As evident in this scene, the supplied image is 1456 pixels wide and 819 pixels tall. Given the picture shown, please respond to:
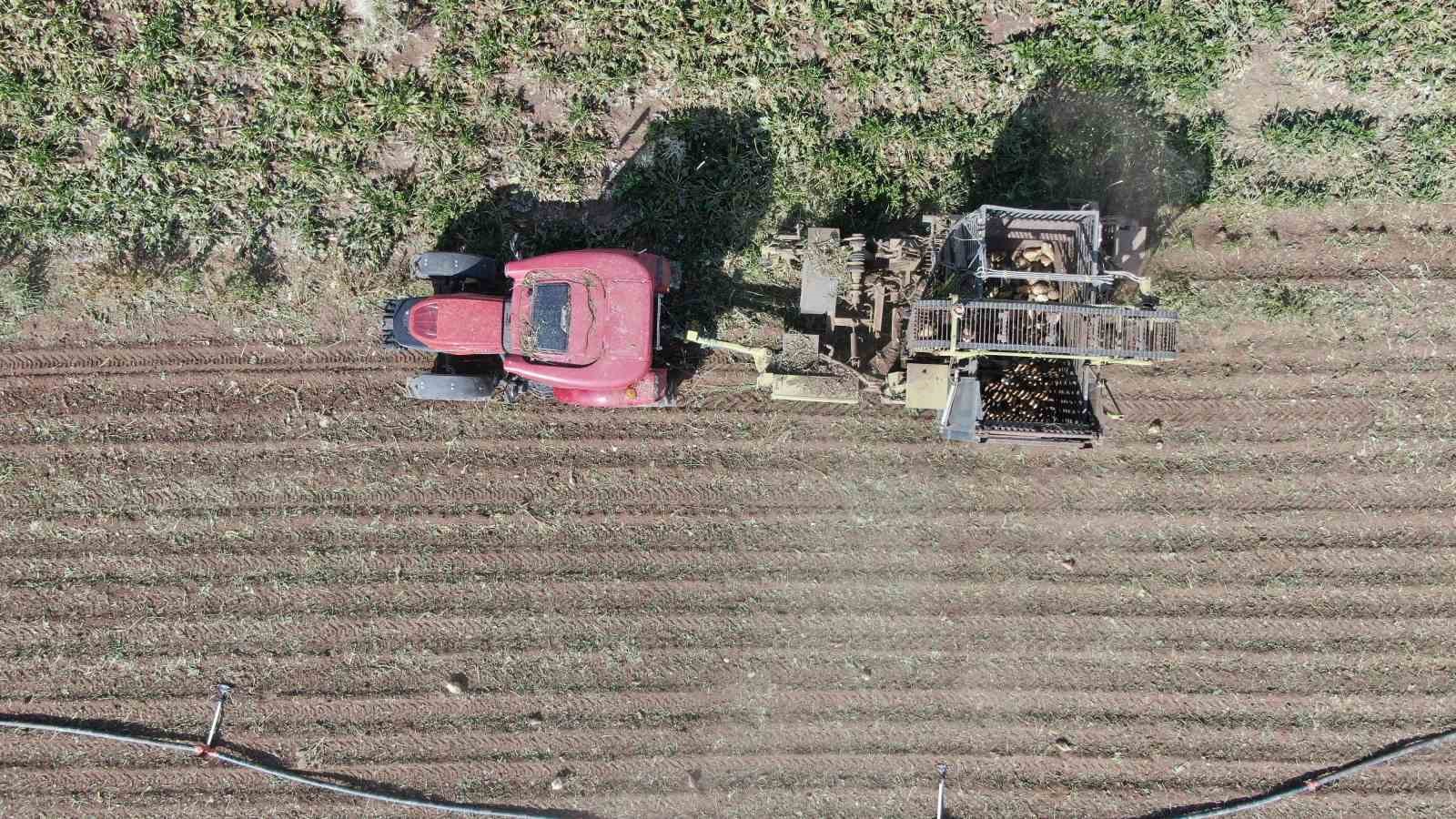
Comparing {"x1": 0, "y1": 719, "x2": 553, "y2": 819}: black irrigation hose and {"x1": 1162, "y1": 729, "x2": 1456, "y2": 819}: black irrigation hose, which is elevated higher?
{"x1": 1162, "y1": 729, "x2": 1456, "y2": 819}: black irrigation hose

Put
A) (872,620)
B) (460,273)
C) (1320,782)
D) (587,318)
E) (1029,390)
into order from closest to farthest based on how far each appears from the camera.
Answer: (587,318), (1029,390), (460,273), (1320,782), (872,620)

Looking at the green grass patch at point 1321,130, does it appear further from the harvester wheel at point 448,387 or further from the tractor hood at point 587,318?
the harvester wheel at point 448,387

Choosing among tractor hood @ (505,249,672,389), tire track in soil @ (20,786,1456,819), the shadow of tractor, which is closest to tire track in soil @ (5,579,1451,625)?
tire track in soil @ (20,786,1456,819)

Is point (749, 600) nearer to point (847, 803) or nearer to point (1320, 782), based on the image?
point (847, 803)

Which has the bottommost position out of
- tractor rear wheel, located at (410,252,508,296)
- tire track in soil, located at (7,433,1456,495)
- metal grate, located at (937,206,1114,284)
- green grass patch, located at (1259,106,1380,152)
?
tire track in soil, located at (7,433,1456,495)

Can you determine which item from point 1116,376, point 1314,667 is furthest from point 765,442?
point 1314,667

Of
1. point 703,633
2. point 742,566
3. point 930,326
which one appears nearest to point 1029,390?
point 930,326

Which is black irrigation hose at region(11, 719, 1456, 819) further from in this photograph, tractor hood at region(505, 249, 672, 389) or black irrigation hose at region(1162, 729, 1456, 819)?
tractor hood at region(505, 249, 672, 389)
